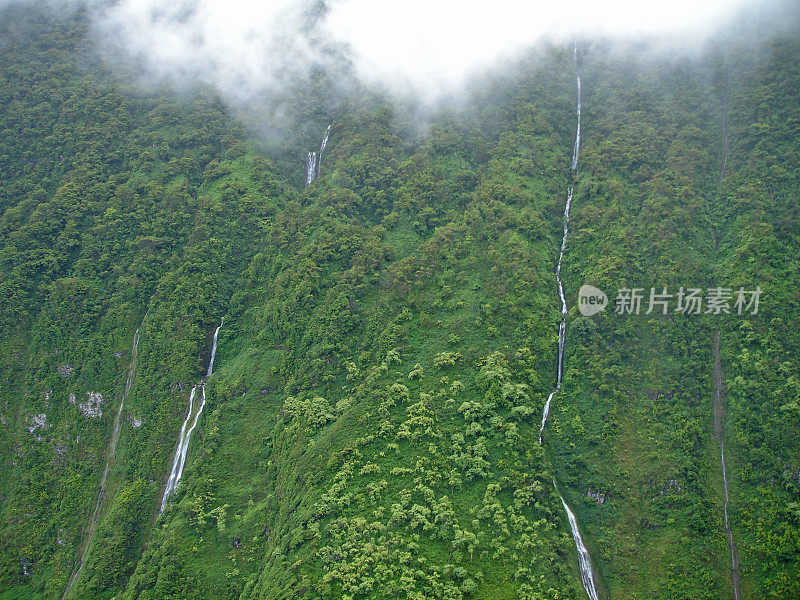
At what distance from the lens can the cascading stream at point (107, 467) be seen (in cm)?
4644

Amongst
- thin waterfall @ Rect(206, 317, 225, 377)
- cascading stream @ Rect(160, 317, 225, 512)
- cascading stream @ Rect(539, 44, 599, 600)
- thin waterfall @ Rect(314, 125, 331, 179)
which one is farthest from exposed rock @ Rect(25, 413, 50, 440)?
cascading stream @ Rect(539, 44, 599, 600)

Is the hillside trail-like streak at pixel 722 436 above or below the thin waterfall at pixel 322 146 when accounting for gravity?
below

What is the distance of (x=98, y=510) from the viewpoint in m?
48.9

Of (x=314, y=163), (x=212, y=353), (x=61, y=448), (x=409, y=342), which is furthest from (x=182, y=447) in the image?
(x=314, y=163)

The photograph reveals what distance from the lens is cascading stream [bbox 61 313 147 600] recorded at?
152 ft

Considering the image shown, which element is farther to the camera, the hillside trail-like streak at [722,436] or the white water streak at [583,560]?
the white water streak at [583,560]

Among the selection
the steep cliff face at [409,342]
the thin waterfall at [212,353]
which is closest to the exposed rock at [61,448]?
the steep cliff face at [409,342]

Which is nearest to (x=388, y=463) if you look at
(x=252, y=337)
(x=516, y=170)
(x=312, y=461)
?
(x=312, y=461)

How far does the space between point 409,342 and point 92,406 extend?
32.0m

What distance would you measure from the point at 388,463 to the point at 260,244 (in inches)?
1332

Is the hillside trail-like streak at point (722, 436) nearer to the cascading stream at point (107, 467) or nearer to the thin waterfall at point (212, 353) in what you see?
the thin waterfall at point (212, 353)

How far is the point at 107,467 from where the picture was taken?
51.0 meters

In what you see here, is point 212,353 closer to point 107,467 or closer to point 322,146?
point 107,467

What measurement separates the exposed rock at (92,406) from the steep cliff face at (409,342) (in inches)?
5.2
